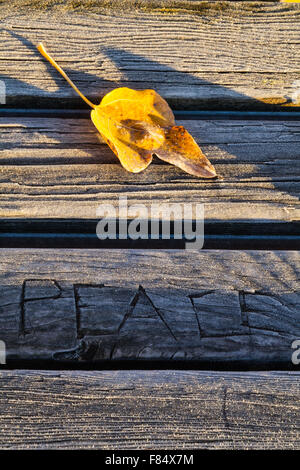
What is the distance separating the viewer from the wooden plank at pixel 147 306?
46.5 inches

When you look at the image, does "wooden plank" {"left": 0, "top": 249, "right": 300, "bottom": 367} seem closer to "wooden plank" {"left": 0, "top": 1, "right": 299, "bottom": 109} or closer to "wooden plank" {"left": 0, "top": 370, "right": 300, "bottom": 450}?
"wooden plank" {"left": 0, "top": 370, "right": 300, "bottom": 450}

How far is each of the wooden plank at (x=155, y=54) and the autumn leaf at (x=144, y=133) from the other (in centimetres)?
15

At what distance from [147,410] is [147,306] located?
0.94 feet

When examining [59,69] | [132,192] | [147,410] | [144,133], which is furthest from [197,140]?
[147,410]

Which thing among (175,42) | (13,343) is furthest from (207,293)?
(175,42)

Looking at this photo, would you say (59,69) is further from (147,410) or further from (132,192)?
(147,410)

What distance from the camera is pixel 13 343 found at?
117cm

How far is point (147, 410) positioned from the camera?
1.10m

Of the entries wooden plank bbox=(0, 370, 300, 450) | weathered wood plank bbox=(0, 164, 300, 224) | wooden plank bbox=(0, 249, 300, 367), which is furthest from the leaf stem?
wooden plank bbox=(0, 370, 300, 450)

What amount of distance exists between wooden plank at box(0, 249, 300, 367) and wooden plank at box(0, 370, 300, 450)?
2.5 inches

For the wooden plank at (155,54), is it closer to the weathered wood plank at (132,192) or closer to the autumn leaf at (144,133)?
the autumn leaf at (144,133)

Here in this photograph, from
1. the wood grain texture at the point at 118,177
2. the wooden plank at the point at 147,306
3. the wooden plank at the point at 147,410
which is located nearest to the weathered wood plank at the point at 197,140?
the wood grain texture at the point at 118,177

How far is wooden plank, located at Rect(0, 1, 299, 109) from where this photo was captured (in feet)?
4.94

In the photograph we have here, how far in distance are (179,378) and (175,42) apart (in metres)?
1.23
